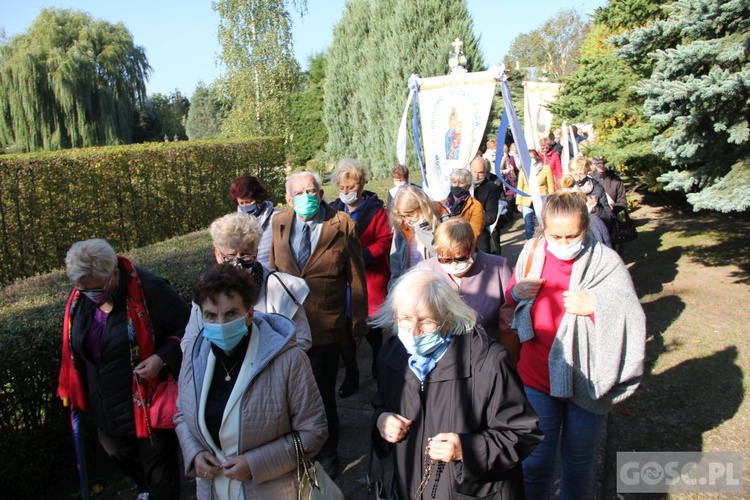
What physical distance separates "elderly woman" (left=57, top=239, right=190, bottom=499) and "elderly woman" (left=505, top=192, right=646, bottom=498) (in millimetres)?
1937

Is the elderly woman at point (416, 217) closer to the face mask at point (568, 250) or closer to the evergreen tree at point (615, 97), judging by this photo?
the face mask at point (568, 250)

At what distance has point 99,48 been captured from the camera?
30047mm

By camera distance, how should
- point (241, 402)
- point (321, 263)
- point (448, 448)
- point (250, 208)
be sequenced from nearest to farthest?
point (448, 448) → point (241, 402) → point (321, 263) → point (250, 208)

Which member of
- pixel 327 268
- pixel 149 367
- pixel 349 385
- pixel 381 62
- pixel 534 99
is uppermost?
pixel 381 62

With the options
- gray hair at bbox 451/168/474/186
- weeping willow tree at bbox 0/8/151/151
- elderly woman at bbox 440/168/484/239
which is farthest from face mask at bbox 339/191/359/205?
weeping willow tree at bbox 0/8/151/151

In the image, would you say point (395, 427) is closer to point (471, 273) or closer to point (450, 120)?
point (471, 273)

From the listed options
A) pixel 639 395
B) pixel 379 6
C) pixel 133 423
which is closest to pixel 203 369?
pixel 133 423

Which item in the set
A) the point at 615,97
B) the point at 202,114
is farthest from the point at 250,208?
the point at 202,114

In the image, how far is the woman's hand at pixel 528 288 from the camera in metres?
3.10

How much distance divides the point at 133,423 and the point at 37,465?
3.07 feet

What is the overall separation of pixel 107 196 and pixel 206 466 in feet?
28.4

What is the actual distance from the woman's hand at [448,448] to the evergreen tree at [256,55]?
2838 centimetres

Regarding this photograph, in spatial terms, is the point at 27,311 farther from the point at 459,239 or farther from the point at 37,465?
the point at 459,239

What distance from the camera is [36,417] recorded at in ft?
12.2
